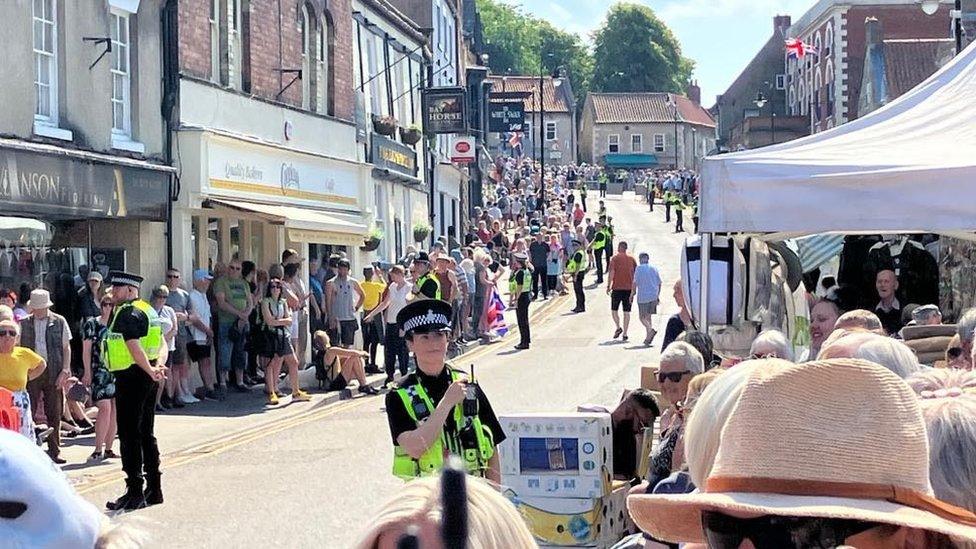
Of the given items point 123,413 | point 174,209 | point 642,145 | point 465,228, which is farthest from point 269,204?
point 642,145

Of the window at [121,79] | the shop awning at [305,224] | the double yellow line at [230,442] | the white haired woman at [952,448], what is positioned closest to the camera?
the white haired woman at [952,448]

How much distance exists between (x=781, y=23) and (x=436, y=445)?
99148mm

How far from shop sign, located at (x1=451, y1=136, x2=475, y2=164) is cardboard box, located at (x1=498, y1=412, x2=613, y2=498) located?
36268 millimetres

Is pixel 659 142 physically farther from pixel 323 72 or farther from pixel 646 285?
pixel 646 285

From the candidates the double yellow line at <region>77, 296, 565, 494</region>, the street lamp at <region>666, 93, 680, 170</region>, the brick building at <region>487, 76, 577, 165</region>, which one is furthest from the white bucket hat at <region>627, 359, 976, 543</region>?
the street lamp at <region>666, 93, 680, 170</region>

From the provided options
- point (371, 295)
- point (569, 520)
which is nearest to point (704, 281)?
point (569, 520)

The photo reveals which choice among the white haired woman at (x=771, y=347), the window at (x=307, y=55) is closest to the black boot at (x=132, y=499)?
the white haired woman at (x=771, y=347)

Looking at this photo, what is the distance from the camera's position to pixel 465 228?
175 ft

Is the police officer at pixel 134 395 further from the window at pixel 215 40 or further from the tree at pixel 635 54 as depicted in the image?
the tree at pixel 635 54

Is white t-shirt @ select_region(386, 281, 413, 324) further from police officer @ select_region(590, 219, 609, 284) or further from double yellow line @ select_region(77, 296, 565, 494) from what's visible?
police officer @ select_region(590, 219, 609, 284)

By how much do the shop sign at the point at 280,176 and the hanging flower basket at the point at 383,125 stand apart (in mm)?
3242

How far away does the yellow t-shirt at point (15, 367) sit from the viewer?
11.7 meters

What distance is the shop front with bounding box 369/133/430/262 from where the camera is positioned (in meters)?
33.2

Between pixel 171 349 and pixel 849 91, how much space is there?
58095 mm
